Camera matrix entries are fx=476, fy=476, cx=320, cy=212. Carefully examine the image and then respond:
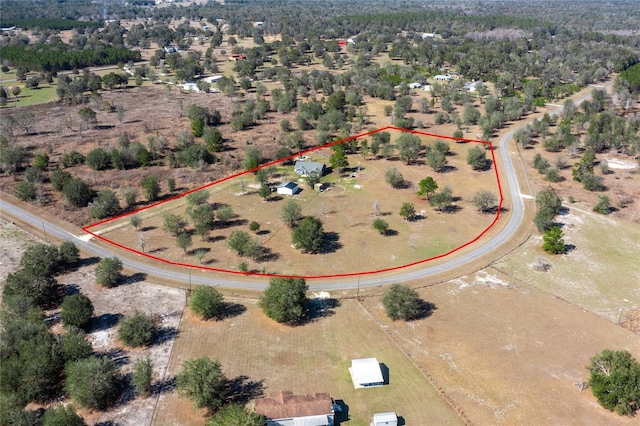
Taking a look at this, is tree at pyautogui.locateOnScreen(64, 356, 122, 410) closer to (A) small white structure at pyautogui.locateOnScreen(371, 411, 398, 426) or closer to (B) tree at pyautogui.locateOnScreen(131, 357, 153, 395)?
(B) tree at pyautogui.locateOnScreen(131, 357, 153, 395)

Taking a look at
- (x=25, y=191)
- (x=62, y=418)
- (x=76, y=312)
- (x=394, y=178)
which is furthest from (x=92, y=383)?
(x=394, y=178)

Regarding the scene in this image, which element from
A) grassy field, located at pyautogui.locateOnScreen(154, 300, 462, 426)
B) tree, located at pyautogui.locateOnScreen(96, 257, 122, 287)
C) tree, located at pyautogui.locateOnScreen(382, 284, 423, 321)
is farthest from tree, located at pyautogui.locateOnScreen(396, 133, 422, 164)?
tree, located at pyautogui.locateOnScreen(96, 257, 122, 287)

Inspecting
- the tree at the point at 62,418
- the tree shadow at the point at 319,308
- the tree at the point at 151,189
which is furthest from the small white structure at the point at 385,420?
the tree at the point at 151,189

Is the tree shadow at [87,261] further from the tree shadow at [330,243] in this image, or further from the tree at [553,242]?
Answer: the tree at [553,242]

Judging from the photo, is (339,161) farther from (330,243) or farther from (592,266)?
(592,266)

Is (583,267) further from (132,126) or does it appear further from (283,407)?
(132,126)

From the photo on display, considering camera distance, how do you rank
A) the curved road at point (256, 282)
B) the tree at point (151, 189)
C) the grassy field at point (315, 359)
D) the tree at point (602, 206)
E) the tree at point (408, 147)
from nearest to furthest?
the grassy field at point (315, 359) → the curved road at point (256, 282) → the tree at point (602, 206) → the tree at point (151, 189) → the tree at point (408, 147)
